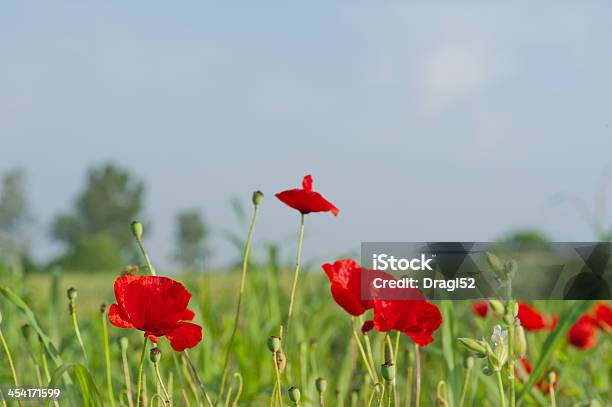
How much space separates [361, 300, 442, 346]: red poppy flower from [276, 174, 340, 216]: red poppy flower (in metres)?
0.11

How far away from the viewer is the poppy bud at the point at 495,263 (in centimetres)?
66

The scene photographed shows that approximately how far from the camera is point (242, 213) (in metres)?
1.69

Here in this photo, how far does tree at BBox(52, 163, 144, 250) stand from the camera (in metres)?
27.4

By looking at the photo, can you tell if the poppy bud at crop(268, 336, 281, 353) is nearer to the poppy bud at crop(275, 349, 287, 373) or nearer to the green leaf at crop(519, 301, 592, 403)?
the poppy bud at crop(275, 349, 287, 373)

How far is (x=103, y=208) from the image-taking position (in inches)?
1097

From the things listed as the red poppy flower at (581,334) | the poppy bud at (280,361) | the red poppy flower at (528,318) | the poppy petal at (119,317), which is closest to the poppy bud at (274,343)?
the poppy bud at (280,361)

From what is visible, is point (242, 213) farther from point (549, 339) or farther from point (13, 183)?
point (13, 183)

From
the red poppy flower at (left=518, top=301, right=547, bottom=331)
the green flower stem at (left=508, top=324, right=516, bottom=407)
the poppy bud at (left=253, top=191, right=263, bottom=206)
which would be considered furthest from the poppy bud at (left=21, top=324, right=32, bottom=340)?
the red poppy flower at (left=518, top=301, right=547, bottom=331)

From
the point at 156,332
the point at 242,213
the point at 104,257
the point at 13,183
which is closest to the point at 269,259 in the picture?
the point at 242,213

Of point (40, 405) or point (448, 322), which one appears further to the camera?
point (40, 405)

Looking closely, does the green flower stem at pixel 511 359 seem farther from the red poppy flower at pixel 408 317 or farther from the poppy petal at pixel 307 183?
the poppy petal at pixel 307 183

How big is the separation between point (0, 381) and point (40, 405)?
22cm

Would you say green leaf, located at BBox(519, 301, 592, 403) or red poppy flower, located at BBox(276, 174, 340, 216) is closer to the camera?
red poppy flower, located at BBox(276, 174, 340, 216)

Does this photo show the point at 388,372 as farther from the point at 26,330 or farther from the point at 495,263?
the point at 26,330
